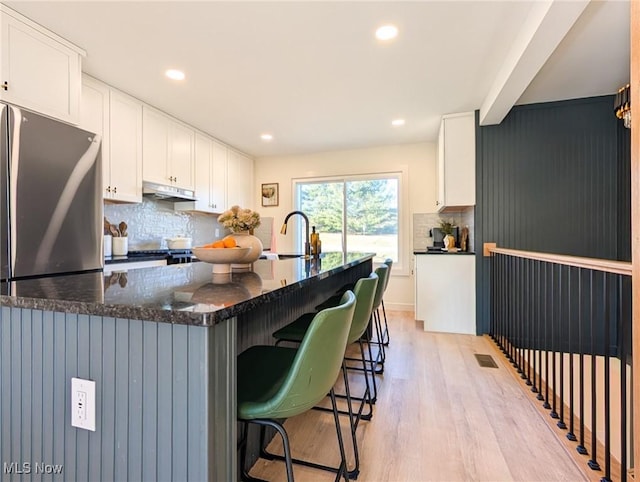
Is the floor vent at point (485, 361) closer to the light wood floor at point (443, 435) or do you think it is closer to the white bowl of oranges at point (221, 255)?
the light wood floor at point (443, 435)

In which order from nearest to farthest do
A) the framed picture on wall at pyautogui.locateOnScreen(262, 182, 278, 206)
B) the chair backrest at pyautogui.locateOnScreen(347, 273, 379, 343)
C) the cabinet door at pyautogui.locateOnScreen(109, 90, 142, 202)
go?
1. the chair backrest at pyautogui.locateOnScreen(347, 273, 379, 343)
2. the cabinet door at pyautogui.locateOnScreen(109, 90, 142, 202)
3. the framed picture on wall at pyautogui.locateOnScreen(262, 182, 278, 206)

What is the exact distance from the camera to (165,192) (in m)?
3.42

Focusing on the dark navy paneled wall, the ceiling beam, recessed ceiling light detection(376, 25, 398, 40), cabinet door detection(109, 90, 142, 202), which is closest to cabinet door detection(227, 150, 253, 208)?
cabinet door detection(109, 90, 142, 202)

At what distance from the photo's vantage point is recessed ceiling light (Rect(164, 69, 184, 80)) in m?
2.67

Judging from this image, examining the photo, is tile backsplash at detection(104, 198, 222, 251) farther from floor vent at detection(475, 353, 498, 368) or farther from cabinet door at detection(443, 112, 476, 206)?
floor vent at detection(475, 353, 498, 368)

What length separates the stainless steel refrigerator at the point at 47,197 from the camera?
1875 mm

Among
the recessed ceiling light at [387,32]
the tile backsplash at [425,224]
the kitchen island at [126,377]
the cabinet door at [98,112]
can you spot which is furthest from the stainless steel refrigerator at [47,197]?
the tile backsplash at [425,224]

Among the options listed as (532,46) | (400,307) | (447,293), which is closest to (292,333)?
(532,46)

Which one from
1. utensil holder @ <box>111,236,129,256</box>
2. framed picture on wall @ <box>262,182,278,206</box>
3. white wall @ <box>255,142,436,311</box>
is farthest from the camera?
framed picture on wall @ <box>262,182,278,206</box>

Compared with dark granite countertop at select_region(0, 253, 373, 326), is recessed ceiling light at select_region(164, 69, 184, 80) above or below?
above

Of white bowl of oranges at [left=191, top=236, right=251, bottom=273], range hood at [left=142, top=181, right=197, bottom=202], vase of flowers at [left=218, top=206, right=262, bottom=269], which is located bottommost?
white bowl of oranges at [left=191, top=236, right=251, bottom=273]

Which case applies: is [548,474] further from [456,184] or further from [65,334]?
[456,184]

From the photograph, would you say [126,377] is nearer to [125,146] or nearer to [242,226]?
[242,226]

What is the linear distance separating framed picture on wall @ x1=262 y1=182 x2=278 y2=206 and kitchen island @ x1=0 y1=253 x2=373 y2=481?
14.9 feet
